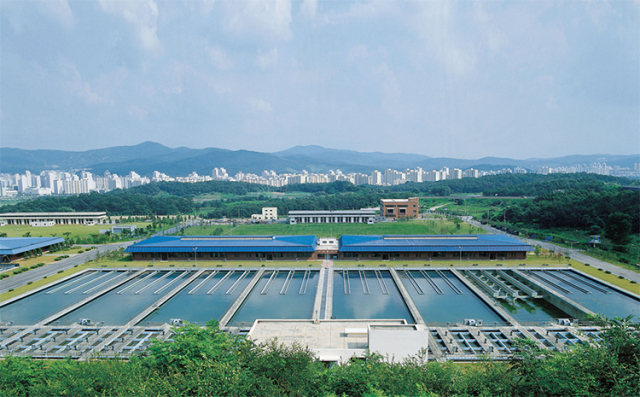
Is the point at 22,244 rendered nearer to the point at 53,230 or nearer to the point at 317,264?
the point at 53,230

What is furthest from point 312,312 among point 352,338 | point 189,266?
point 189,266

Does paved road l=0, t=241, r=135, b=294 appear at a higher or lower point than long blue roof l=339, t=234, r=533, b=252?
lower

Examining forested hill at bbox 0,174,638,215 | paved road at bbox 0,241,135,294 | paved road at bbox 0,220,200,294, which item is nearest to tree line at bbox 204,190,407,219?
forested hill at bbox 0,174,638,215

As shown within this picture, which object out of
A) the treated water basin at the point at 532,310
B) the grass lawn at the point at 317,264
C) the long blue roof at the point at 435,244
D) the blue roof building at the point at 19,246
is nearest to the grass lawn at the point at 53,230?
the blue roof building at the point at 19,246

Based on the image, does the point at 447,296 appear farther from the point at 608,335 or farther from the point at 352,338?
the point at 608,335

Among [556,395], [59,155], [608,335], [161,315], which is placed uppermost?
[59,155]

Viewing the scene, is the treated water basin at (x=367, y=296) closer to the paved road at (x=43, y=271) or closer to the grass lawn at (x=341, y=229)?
the grass lawn at (x=341, y=229)

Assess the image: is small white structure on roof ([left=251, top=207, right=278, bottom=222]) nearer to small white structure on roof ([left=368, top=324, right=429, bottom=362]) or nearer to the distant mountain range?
small white structure on roof ([left=368, top=324, right=429, bottom=362])
